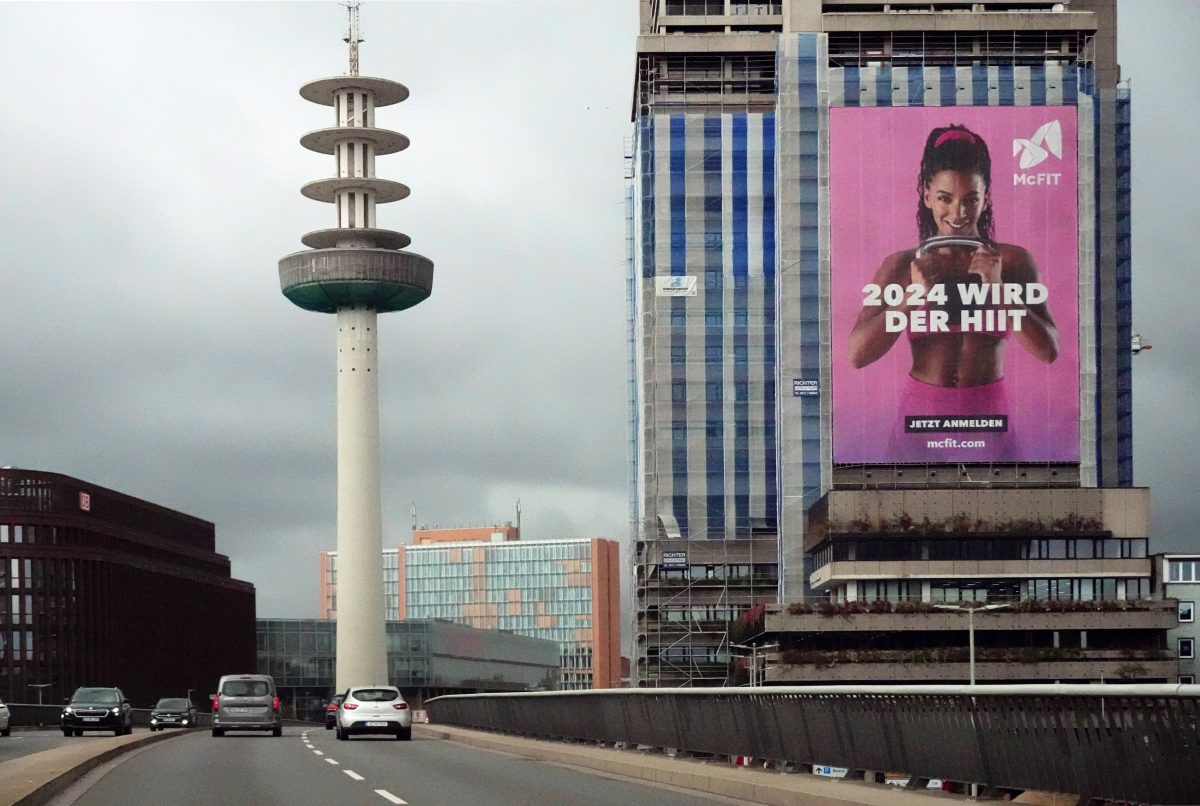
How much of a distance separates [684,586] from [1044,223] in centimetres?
3499

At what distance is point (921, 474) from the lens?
118375mm

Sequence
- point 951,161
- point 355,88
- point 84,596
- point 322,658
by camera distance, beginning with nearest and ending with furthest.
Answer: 1. point 951,161
2. point 355,88
3. point 84,596
4. point 322,658

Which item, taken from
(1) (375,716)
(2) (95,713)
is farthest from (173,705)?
(1) (375,716)

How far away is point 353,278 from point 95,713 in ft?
236

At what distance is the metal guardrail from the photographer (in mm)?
15164

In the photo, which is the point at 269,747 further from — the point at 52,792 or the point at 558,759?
the point at 52,792

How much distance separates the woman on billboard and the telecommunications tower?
116ft

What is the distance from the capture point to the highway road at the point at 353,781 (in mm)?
22688

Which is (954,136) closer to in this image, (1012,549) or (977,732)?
(1012,549)

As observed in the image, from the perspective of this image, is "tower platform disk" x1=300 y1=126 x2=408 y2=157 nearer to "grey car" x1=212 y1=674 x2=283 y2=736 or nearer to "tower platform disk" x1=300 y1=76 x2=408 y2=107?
"tower platform disk" x1=300 y1=76 x2=408 y2=107

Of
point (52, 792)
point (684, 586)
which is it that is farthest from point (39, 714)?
point (52, 792)

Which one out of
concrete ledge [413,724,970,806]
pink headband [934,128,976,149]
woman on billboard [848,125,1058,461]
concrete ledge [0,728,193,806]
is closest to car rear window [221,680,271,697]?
concrete ledge [0,728,193,806]

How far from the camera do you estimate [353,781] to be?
87.0 feet

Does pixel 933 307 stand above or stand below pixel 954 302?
below
